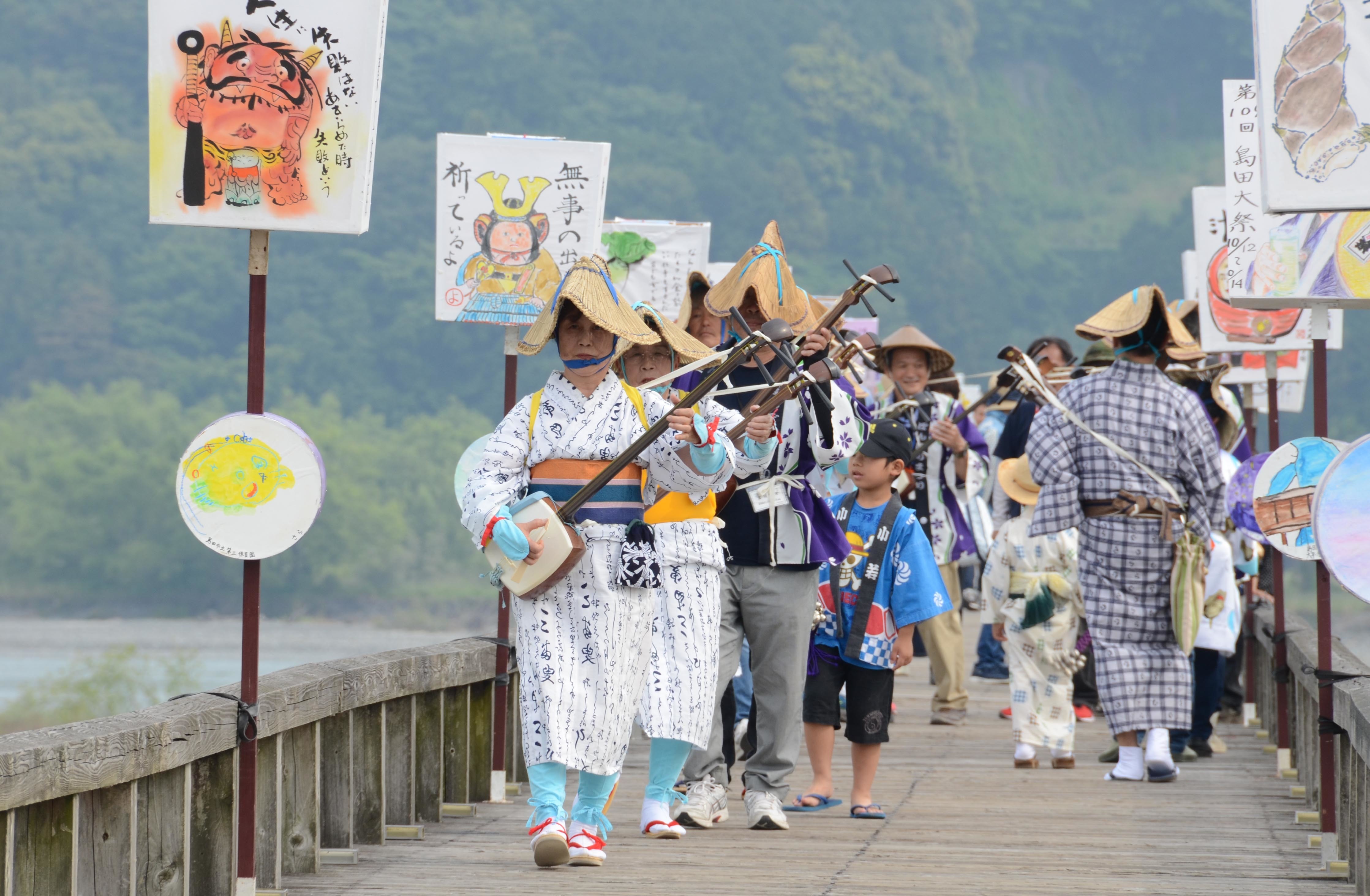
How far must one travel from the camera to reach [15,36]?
187 feet

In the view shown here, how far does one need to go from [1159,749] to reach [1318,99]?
143 inches

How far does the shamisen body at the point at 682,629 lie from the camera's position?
17.8 ft

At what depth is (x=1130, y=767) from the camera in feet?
23.1

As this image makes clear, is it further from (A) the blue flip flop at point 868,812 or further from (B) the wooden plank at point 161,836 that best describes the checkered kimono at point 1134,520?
Result: (B) the wooden plank at point 161,836

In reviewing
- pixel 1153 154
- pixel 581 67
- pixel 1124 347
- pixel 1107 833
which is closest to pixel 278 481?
pixel 1107 833

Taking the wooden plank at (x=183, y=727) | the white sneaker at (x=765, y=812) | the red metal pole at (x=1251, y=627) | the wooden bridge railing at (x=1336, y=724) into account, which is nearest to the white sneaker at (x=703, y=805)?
the white sneaker at (x=765, y=812)

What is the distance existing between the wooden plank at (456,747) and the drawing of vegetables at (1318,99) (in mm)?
3303

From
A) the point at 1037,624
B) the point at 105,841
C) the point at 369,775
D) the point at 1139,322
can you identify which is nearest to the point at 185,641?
the point at 1037,624

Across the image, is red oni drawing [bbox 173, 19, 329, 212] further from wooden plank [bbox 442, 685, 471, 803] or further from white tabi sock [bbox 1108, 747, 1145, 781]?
white tabi sock [bbox 1108, 747, 1145, 781]

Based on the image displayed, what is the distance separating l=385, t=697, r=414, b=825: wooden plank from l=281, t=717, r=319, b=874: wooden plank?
0.58 m

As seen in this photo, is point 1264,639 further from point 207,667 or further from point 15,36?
point 15,36

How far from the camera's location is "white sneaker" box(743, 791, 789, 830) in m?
Answer: 5.79

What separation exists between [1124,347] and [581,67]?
5782cm

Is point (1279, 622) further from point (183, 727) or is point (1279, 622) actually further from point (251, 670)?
point (183, 727)
